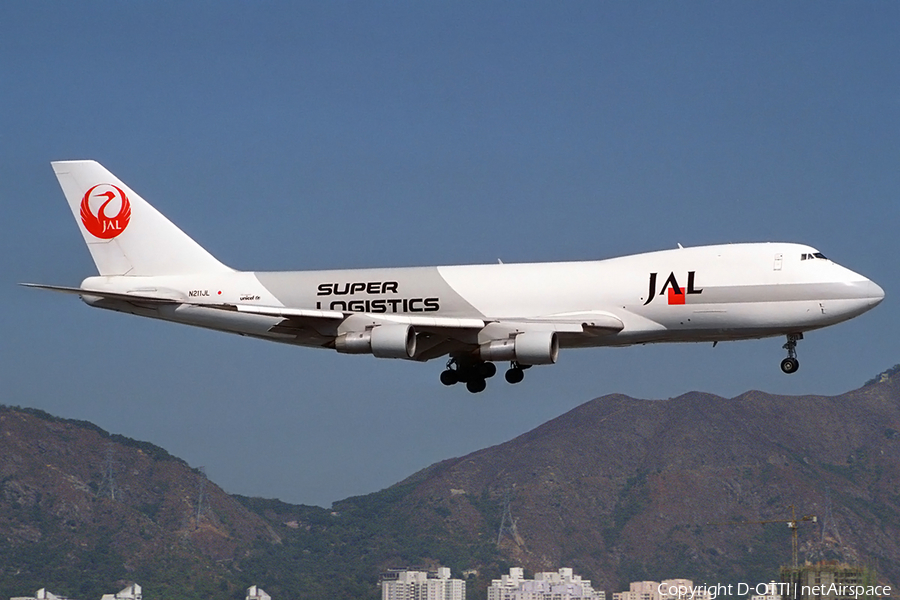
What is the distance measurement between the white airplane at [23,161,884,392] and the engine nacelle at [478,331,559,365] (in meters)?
0.05

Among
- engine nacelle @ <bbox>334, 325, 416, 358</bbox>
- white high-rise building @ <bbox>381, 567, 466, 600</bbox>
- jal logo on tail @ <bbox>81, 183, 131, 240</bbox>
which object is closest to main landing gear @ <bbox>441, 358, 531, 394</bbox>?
engine nacelle @ <bbox>334, 325, 416, 358</bbox>

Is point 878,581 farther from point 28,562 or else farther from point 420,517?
point 28,562

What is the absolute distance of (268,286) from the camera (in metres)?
58.3

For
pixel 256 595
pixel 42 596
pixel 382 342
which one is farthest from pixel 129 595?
pixel 382 342

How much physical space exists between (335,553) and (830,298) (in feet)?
397

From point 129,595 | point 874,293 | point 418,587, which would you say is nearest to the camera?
point 874,293

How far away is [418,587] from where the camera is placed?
461 ft

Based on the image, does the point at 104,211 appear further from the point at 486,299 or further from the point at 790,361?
the point at 790,361

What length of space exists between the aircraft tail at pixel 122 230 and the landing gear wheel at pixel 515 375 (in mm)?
14956

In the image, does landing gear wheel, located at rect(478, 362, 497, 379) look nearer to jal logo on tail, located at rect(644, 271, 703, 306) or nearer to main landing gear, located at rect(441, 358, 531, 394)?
main landing gear, located at rect(441, 358, 531, 394)

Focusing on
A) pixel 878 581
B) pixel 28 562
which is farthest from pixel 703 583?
pixel 28 562

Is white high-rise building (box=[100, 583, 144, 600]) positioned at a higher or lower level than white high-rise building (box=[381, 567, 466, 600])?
lower

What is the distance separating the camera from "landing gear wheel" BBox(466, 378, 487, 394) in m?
59.2

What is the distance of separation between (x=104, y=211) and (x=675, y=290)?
29.4m
